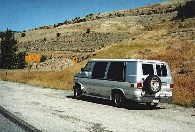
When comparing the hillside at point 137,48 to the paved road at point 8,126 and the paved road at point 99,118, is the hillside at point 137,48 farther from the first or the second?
the paved road at point 8,126

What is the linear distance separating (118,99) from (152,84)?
5.94 ft

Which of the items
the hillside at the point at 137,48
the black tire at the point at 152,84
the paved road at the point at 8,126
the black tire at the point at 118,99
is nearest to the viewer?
the paved road at the point at 8,126

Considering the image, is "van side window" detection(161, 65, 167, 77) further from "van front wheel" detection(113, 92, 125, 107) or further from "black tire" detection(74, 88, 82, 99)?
"black tire" detection(74, 88, 82, 99)

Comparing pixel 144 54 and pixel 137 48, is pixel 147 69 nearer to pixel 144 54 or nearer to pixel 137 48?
pixel 144 54

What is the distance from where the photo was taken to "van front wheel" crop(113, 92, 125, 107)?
1486 cm

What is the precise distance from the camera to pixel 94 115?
40.2ft

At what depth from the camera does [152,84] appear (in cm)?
1399

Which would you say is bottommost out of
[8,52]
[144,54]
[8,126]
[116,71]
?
[8,126]

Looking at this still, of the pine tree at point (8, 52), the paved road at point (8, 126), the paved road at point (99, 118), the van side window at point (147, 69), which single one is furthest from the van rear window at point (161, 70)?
the pine tree at point (8, 52)

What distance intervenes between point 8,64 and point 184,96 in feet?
195

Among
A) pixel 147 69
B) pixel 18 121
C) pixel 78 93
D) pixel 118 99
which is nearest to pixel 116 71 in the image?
pixel 118 99

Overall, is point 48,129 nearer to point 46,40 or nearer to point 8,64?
point 8,64

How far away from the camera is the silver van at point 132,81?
1405 cm

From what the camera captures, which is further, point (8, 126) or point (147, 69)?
point (147, 69)
